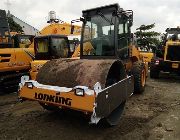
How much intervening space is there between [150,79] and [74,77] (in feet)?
25.9

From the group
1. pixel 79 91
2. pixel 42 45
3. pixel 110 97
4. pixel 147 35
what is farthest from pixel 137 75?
pixel 147 35

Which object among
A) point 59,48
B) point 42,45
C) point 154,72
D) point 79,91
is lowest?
point 154,72

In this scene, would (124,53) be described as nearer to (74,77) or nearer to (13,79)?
(74,77)

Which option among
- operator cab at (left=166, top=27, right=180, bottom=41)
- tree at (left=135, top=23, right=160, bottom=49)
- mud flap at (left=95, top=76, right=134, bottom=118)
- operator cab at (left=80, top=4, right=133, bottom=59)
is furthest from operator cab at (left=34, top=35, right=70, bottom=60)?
tree at (left=135, top=23, right=160, bottom=49)

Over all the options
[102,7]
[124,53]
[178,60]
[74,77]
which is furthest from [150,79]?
[74,77]

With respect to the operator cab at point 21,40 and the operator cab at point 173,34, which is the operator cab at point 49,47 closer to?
the operator cab at point 21,40

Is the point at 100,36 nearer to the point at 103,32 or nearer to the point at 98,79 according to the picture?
the point at 103,32

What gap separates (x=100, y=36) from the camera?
7023mm

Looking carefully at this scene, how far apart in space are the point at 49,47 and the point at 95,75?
16.6 ft

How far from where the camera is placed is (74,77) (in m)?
5.24

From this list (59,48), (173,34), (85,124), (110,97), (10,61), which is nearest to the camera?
(110,97)

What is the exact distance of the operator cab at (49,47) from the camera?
9.88 m

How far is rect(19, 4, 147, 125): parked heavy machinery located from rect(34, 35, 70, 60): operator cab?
108 inches

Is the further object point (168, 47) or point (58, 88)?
point (168, 47)
